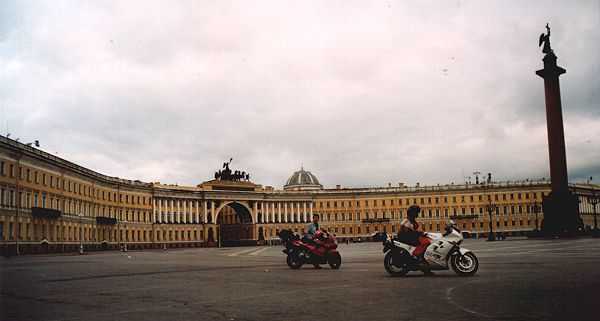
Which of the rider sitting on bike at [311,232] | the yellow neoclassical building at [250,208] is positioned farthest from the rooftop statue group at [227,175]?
the rider sitting on bike at [311,232]

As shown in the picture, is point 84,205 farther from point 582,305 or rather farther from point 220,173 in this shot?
point 582,305

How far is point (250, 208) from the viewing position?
145125mm

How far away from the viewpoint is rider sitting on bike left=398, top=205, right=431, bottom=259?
16281 mm

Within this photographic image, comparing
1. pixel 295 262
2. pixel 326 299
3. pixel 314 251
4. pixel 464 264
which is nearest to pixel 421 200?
pixel 295 262

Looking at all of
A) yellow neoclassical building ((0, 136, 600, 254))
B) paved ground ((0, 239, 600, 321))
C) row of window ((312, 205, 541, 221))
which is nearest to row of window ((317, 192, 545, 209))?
yellow neoclassical building ((0, 136, 600, 254))

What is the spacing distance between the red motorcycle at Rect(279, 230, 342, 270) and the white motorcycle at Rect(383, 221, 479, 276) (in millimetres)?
5203

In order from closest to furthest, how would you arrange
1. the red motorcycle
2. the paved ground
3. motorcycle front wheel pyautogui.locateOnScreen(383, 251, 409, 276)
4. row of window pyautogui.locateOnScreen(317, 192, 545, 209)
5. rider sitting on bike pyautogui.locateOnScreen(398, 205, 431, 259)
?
the paved ground < rider sitting on bike pyautogui.locateOnScreen(398, 205, 431, 259) < motorcycle front wheel pyautogui.locateOnScreen(383, 251, 409, 276) < the red motorcycle < row of window pyautogui.locateOnScreen(317, 192, 545, 209)

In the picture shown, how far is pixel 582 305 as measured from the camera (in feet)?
30.1

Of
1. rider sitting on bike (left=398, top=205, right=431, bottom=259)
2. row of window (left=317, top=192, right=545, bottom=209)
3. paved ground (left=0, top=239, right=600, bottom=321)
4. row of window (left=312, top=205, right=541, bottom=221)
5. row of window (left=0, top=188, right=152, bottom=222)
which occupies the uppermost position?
row of window (left=317, top=192, right=545, bottom=209)

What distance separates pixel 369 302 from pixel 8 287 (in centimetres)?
968

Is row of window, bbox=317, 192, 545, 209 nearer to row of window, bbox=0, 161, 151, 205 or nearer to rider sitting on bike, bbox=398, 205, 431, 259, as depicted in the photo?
row of window, bbox=0, 161, 151, 205

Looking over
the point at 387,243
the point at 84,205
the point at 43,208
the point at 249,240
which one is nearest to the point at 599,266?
the point at 387,243

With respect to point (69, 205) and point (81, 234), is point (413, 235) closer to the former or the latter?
point (69, 205)

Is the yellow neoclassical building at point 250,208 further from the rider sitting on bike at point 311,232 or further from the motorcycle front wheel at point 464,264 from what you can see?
the motorcycle front wheel at point 464,264
